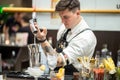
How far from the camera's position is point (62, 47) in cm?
140

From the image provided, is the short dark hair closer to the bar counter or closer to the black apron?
the black apron

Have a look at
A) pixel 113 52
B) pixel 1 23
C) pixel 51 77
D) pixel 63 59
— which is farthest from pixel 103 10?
pixel 1 23

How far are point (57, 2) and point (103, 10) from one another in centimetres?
25

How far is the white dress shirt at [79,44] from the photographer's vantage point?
4.48ft

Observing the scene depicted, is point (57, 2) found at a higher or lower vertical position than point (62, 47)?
higher

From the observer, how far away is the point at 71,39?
1398 millimetres

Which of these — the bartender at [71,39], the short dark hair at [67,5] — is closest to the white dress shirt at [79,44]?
the bartender at [71,39]

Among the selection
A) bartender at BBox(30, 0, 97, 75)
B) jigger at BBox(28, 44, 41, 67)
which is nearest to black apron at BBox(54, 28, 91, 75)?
bartender at BBox(30, 0, 97, 75)

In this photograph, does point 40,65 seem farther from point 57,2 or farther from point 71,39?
point 57,2

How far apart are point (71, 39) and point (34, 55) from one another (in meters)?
0.21

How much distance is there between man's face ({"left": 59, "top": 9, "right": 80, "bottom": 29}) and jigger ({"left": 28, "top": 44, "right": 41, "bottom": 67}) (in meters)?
0.19

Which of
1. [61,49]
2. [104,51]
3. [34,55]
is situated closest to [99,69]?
[104,51]

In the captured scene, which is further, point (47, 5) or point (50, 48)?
point (47, 5)

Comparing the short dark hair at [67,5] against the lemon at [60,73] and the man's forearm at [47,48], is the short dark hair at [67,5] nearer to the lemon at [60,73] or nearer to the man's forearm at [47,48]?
the man's forearm at [47,48]
